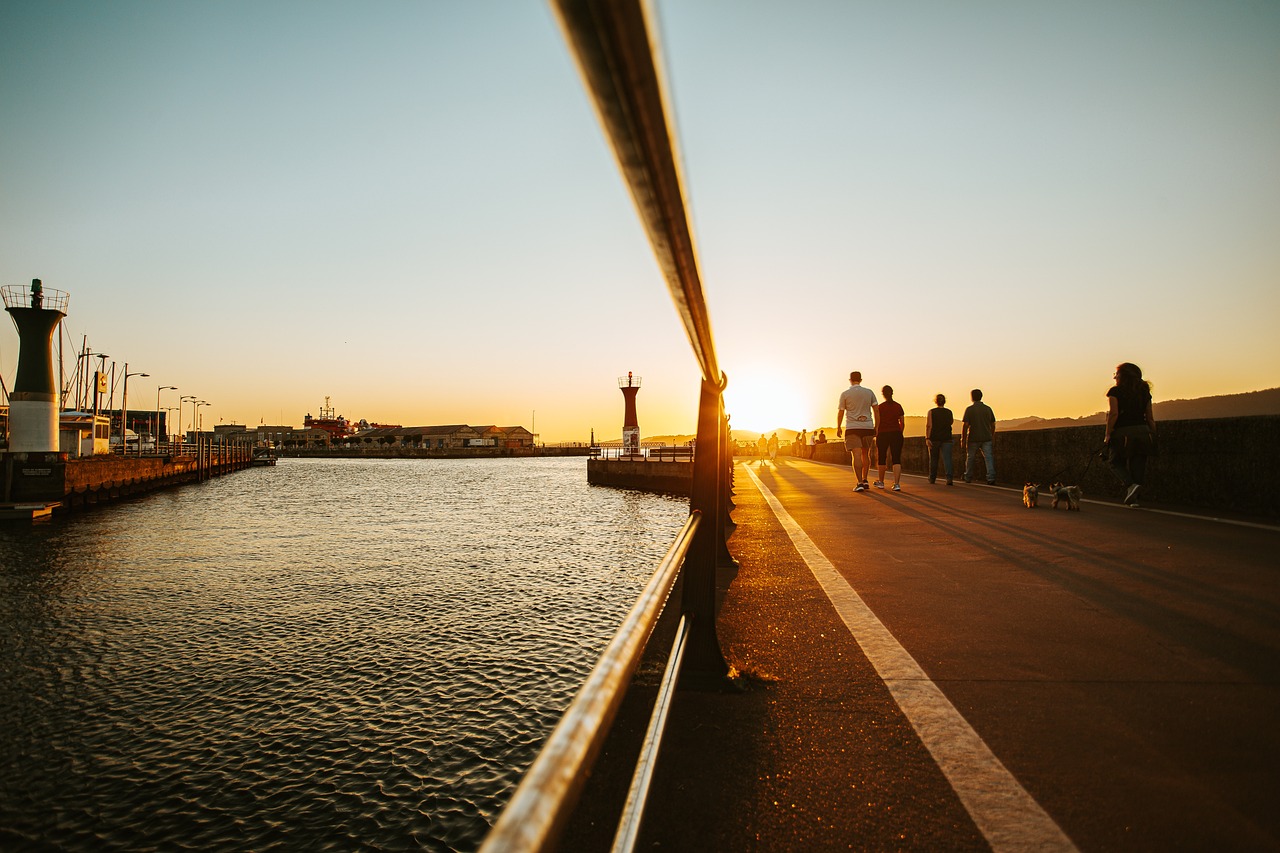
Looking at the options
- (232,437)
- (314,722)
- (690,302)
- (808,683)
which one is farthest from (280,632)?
(232,437)

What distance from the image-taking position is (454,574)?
13.0 meters

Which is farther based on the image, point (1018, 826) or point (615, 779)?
point (615, 779)

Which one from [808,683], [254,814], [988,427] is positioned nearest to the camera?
[808,683]

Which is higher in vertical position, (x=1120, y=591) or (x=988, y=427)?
(x=988, y=427)

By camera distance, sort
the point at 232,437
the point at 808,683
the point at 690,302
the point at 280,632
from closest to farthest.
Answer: the point at 690,302
the point at 808,683
the point at 280,632
the point at 232,437

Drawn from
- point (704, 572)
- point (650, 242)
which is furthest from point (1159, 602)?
point (650, 242)

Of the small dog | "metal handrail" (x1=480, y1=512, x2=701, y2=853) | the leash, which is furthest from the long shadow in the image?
the leash

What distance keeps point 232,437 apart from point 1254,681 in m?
209

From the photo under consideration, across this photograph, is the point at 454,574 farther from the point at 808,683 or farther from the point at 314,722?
the point at 808,683

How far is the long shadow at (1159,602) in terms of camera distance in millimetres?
2756

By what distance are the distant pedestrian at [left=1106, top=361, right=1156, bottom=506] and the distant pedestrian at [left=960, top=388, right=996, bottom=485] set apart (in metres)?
3.99

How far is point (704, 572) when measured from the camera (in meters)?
2.76

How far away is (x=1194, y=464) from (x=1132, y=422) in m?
0.79

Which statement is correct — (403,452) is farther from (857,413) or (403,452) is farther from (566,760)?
(566,760)
